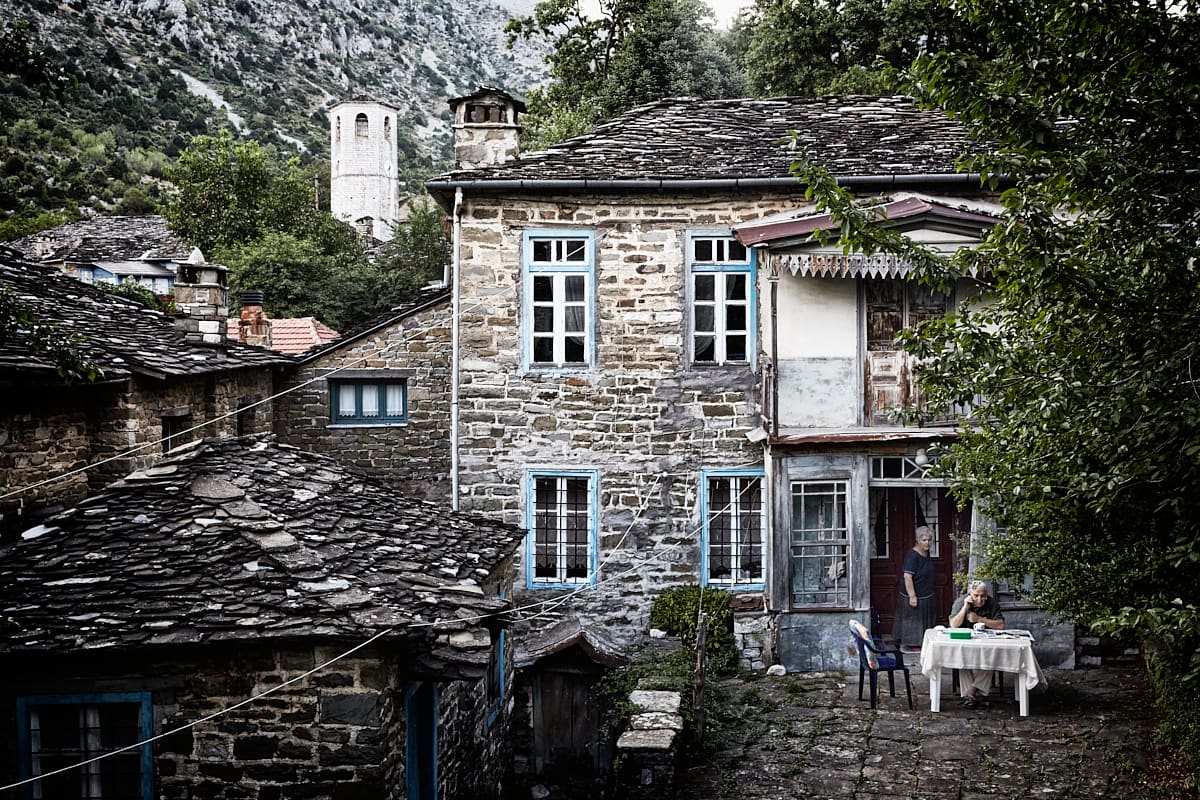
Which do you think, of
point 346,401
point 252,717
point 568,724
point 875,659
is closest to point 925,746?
point 875,659

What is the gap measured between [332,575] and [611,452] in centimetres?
684

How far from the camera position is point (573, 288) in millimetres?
14352

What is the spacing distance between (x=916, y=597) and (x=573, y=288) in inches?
232

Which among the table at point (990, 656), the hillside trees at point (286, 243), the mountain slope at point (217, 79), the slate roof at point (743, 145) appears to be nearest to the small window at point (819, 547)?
the table at point (990, 656)

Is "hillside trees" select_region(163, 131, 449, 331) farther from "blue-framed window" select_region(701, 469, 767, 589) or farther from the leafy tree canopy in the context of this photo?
the leafy tree canopy

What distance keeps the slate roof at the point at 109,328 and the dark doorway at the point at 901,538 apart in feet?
28.7

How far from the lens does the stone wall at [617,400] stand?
14.2m

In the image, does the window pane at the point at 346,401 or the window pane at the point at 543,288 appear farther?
the window pane at the point at 346,401

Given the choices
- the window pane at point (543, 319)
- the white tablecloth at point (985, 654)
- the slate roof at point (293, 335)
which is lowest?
the white tablecloth at point (985, 654)

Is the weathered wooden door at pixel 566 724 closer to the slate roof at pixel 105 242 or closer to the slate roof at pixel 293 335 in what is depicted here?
the slate roof at pixel 293 335

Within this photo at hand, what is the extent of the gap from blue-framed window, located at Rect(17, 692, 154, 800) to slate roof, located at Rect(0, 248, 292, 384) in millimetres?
3005

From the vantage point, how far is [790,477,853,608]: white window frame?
13359 millimetres

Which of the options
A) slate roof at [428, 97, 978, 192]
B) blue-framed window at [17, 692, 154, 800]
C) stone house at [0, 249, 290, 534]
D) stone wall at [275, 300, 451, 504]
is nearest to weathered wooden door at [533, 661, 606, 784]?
stone house at [0, 249, 290, 534]

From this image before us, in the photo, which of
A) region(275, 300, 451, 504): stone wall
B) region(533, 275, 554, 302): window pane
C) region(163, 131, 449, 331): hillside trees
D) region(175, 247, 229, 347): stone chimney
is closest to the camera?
region(533, 275, 554, 302): window pane
